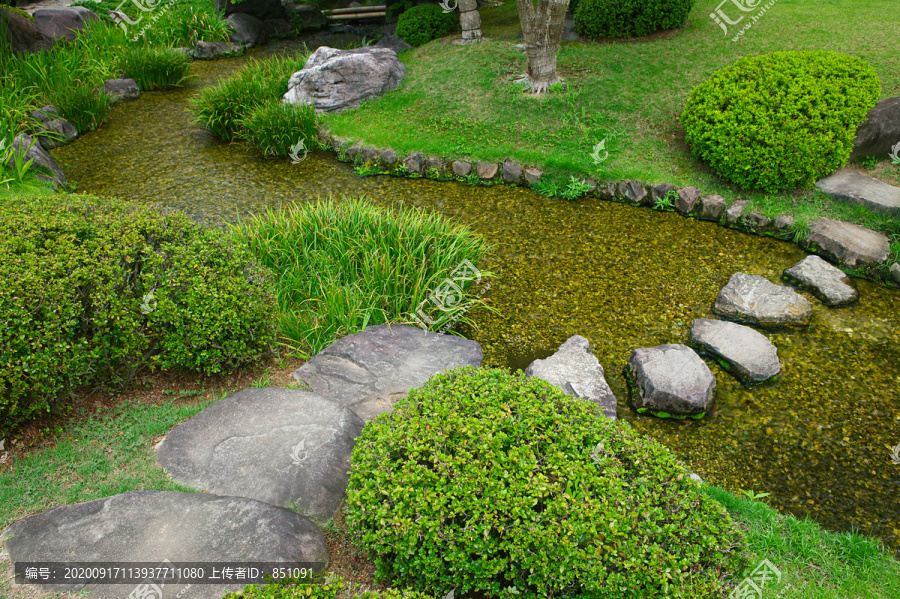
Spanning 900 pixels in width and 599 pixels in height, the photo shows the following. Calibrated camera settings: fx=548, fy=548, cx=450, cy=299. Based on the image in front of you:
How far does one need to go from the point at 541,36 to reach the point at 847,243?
5.44 metres

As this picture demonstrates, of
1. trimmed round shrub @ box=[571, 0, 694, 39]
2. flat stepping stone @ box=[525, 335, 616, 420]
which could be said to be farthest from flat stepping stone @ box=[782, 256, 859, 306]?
trimmed round shrub @ box=[571, 0, 694, 39]

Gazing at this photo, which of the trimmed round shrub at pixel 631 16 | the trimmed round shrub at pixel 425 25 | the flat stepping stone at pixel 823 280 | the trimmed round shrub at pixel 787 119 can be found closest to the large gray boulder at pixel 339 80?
the trimmed round shrub at pixel 425 25

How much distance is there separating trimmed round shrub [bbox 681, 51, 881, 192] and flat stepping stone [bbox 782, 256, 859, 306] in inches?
53.8

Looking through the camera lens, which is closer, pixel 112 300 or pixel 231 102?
pixel 112 300

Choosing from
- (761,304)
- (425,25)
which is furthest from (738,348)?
(425,25)

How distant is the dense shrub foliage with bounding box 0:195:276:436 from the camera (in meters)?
3.49

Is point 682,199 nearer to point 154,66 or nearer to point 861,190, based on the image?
point 861,190

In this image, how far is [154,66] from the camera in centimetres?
1146

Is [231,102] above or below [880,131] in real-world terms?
above

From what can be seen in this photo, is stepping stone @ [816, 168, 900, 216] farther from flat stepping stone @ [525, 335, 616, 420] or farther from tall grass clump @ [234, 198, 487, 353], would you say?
tall grass clump @ [234, 198, 487, 353]

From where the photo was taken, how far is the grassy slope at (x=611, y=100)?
7.78 m

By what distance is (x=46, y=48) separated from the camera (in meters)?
11.1

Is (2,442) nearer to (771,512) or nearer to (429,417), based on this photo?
(429,417)

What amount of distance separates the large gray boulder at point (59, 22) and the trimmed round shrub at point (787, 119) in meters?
13.2
